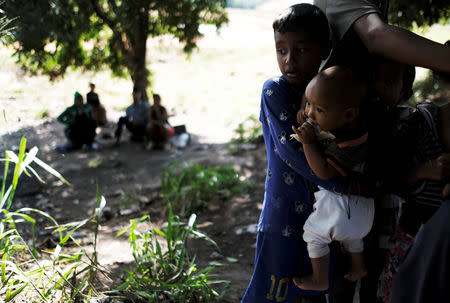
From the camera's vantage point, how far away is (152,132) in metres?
7.22

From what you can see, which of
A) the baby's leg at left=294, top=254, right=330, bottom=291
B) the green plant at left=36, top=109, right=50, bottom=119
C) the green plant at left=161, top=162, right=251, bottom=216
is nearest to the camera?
the baby's leg at left=294, top=254, right=330, bottom=291

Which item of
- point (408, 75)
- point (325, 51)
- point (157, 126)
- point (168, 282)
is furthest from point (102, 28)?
point (408, 75)

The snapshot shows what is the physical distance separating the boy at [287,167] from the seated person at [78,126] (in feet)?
19.4

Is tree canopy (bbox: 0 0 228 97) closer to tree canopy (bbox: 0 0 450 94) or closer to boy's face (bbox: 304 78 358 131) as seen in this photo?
tree canopy (bbox: 0 0 450 94)

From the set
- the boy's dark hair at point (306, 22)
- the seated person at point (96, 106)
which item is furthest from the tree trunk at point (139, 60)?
the boy's dark hair at point (306, 22)

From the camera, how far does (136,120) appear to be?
24.9 feet

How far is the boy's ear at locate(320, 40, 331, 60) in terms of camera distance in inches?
62.9

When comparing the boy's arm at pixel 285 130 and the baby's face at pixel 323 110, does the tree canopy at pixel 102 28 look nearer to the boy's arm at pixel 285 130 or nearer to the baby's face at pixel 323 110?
the boy's arm at pixel 285 130

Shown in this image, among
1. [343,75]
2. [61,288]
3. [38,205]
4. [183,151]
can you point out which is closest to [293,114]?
[343,75]

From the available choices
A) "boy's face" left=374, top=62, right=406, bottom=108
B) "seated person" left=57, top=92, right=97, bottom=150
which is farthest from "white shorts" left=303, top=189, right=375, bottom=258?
"seated person" left=57, top=92, right=97, bottom=150

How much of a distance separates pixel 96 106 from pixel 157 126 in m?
1.78

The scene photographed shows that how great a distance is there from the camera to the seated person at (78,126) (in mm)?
7125

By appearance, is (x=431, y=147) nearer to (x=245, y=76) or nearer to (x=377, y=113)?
(x=377, y=113)

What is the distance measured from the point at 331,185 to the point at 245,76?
10466 millimetres
